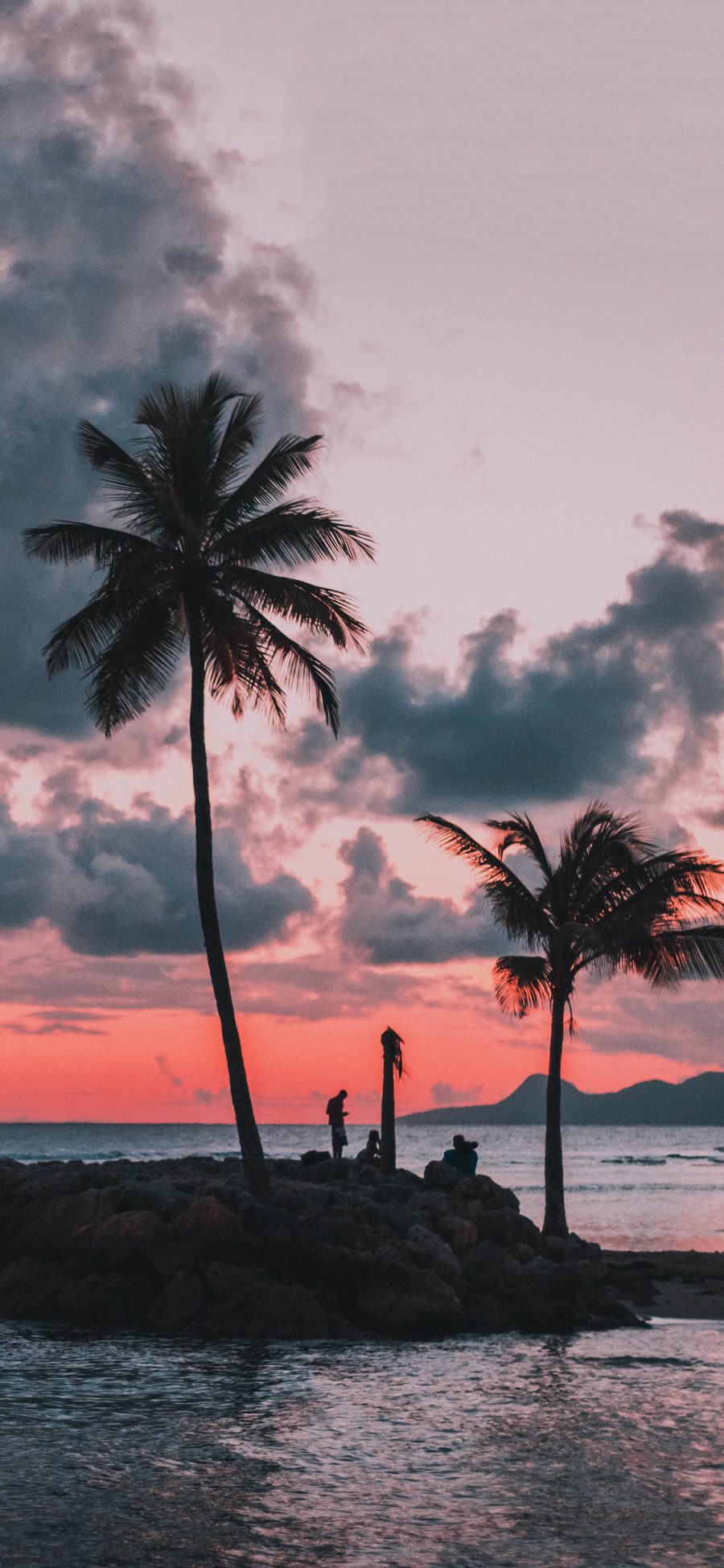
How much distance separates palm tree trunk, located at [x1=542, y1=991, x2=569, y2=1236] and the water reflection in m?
8.59

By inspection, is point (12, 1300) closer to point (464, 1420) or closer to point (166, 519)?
point (464, 1420)

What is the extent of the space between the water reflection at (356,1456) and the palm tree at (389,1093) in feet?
32.6

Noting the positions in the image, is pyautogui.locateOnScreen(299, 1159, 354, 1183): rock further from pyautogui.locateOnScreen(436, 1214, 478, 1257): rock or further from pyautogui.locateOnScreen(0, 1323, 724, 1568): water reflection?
pyautogui.locateOnScreen(0, 1323, 724, 1568): water reflection

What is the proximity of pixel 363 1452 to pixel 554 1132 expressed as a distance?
14870mm

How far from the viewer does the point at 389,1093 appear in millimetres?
27719

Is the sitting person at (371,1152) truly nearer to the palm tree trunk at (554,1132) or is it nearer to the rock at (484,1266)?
the palm tree trunk at (554,1132)

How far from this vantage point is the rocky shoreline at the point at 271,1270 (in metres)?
18.7

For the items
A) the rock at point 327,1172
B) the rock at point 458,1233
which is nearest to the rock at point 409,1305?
the rock at point 458,1233

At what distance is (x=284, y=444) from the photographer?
2144cm

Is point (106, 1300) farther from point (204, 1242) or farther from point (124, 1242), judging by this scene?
point (204, 1242)

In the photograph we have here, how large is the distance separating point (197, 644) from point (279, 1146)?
121 meters

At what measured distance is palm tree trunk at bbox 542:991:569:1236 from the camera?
85.9ft

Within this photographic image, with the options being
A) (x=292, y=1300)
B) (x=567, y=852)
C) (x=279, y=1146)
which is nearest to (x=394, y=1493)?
(x=292, y=1300)

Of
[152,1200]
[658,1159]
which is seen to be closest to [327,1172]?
[152,1200]
